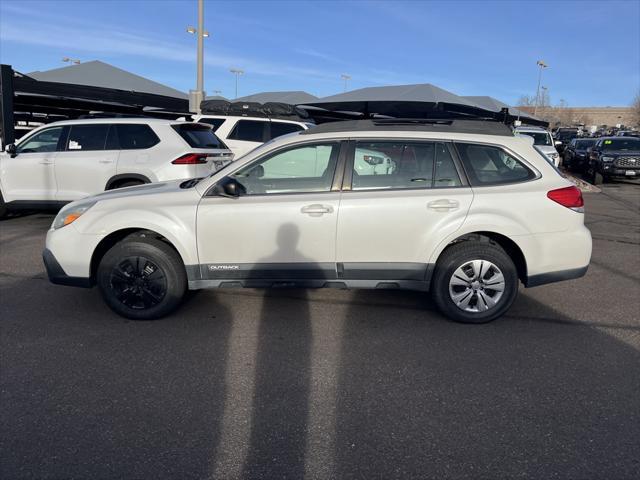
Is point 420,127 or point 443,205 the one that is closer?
point 443,205

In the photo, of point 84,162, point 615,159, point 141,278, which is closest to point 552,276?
point 141,278

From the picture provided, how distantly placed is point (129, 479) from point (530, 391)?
8.26 feet

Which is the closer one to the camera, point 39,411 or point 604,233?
point 39,411

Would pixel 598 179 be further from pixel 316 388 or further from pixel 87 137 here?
pixel 316 388

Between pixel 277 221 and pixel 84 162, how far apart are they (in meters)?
5.40

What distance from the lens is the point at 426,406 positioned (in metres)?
3.32

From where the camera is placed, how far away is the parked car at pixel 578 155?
22.6 m

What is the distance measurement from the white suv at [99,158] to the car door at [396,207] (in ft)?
14.1

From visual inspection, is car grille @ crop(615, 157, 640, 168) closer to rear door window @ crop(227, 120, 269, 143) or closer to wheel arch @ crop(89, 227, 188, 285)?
rear door window @ crop(227, 120, 269, 143)

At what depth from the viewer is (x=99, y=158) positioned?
848cm

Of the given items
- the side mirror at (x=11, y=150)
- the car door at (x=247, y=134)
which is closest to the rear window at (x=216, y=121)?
the car door at (x=247, y=134)

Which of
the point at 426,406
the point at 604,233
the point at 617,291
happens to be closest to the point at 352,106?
the point at 604,233

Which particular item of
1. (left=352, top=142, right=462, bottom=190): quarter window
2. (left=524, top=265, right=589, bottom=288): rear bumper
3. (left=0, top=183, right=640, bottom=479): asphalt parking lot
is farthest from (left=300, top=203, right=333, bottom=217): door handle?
(left=524, top=265, right=589, bottom=288): rear bumper

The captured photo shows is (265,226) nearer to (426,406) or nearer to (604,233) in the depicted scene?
(426,406)
